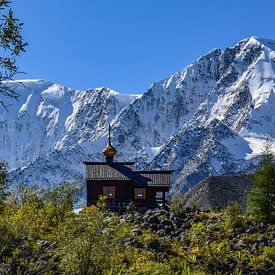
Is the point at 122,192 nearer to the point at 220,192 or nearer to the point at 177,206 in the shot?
the point at 177,206

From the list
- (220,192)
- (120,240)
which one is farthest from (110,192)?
(220,192)

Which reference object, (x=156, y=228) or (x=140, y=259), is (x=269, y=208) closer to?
(x=156, y=228)

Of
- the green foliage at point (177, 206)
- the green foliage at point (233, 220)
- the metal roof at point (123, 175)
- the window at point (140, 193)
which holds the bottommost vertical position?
the green foliage at point (233, 220)

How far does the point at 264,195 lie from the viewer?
129 feet

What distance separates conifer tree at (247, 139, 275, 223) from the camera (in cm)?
3881

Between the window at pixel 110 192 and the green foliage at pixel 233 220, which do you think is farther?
the window at pixel 110 192

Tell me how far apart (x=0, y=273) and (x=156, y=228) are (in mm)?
17559

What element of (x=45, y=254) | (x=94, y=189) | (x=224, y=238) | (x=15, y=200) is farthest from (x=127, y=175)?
(x=45, y=254)

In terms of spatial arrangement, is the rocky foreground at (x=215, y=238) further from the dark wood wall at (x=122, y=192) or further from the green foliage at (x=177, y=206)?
the dark wood wall at (x=122, y=192)

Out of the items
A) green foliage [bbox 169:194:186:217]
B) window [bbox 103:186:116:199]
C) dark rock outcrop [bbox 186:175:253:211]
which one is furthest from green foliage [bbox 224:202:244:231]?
Result: dark rock outcrop [bbox 186:175:253:211]

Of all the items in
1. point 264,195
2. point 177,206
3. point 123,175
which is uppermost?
point 123,175

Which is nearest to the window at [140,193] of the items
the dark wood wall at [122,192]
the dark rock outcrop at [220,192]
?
the dark wood wall at [122,192]

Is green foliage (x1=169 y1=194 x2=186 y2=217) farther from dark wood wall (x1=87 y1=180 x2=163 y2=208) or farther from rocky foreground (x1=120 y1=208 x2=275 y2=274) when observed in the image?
dark wood wall (x1=87 y1=180 x2=163 y2=208)

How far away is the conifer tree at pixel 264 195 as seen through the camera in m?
38.8
